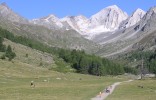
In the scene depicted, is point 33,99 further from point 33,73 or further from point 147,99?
point 33,73

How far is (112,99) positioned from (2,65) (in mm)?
121505

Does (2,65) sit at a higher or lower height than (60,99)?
higher

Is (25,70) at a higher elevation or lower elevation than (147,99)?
higher

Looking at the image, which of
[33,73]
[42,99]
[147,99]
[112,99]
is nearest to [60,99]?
[42,99]

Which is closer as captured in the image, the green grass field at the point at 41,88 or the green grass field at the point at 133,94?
the green grass field at the point at 133,94

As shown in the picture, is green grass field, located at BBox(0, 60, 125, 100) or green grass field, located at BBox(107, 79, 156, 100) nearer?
green grass field, located at BBox(107, 79, 156, 100)

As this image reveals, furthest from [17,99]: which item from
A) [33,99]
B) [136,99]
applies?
[136,99]

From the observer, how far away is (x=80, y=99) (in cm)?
6819

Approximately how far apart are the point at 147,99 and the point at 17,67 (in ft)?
414

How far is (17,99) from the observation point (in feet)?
216

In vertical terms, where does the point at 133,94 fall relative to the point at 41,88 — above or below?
below

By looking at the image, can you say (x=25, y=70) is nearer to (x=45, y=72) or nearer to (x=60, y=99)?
(x=45, y=72)

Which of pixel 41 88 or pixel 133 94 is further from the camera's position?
pixel 41 88

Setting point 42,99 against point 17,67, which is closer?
point 42,99
